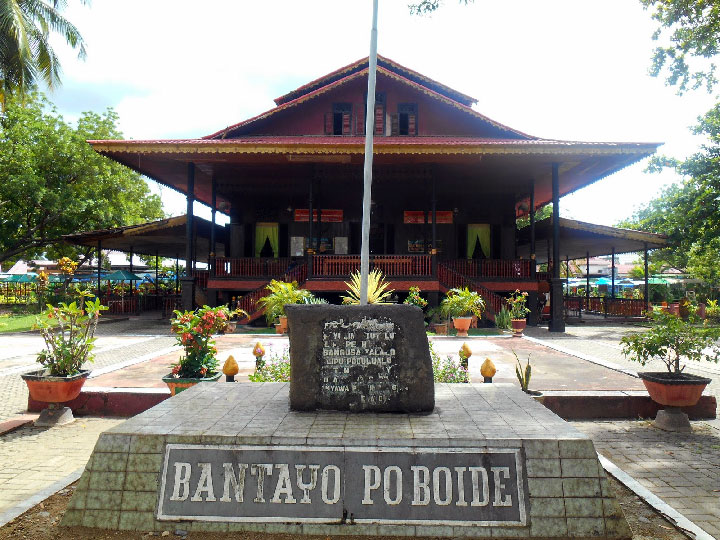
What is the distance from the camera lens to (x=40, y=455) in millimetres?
Answer: 4953

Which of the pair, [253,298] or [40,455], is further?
[253,298]

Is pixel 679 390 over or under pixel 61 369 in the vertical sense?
under

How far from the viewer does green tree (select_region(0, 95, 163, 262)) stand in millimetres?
24781

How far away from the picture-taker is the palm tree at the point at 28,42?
1947cm

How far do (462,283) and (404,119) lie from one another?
7816 mm

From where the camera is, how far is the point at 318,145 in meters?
15.5

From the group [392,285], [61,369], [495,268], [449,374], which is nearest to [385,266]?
[392,285]

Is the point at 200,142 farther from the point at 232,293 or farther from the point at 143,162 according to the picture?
the point at 232,293

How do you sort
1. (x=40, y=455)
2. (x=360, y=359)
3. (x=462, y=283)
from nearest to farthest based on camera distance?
(x=360, y=359) < (x=40, y=455) < (x=462, y=283)

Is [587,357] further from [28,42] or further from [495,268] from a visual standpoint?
[28,42]

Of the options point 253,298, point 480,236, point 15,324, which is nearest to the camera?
point 253,298

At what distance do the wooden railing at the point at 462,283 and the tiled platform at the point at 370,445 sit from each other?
12632 millimetres

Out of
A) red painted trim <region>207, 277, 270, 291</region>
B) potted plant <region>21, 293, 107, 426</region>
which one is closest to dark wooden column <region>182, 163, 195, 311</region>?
red painted trim <region>207, 277, 270, 291</region>

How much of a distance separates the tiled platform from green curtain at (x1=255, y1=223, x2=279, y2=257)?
17.4 m
